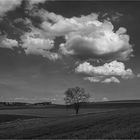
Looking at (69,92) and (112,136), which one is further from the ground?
(69,92)

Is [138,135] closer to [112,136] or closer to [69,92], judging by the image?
Answer: [112,136]

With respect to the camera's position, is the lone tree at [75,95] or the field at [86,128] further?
the lone tree at [75,95]

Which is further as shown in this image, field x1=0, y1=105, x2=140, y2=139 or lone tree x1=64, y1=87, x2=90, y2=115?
lone tree x1=64, y1=87, x2=90, y2=115

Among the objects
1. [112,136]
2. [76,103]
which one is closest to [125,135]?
[112,136]

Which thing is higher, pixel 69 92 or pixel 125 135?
pixel 69 92

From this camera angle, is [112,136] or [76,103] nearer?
[112,136]

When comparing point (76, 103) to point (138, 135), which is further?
point (76, 103)

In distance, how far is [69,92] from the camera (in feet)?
318

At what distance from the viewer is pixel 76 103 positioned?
93938 mm

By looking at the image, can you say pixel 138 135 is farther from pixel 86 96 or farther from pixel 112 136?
pixel 86 96

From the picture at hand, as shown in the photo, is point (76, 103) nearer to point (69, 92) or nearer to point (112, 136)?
point (69, 92)

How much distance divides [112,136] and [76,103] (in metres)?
71.4

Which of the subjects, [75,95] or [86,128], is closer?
[86,128]

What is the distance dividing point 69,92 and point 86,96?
6.36m
